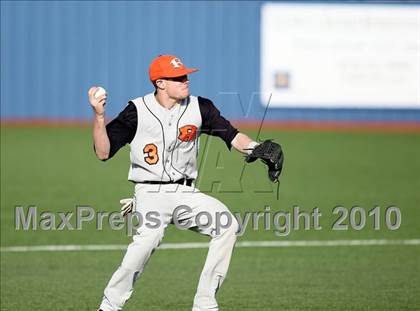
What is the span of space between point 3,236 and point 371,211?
4988 mm

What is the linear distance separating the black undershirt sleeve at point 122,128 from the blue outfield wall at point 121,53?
52.6 feet

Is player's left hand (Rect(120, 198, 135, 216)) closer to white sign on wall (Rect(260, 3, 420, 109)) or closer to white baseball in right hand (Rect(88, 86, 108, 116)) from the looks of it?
white baseball in right hand (Rect(88, 86, 108, 116))

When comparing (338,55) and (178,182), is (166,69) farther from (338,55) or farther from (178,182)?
(338,55)

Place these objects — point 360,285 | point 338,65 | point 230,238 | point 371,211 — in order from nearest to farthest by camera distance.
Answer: point 230,238, point 360,285, point 371,211, point 338,65

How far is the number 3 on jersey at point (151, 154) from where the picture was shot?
7367 mm

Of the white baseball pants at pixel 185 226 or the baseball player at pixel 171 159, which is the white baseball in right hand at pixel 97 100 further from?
the white baseball pants at pixel 185 226

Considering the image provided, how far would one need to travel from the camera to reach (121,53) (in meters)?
24.0

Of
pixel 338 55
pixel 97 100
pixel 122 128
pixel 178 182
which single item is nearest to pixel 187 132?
pixel 178 182

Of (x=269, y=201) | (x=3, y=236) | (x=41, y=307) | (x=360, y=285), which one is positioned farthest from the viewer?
(x=269, y=201)

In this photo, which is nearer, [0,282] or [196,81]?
[0,282]

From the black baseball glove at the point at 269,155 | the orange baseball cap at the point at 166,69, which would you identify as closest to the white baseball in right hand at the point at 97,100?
the orange baseball cap at the point at 166,69

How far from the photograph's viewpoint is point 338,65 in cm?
2345

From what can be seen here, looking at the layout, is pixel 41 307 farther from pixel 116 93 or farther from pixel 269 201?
pixel 116 93

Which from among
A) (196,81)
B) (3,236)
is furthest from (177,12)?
(3,236)
